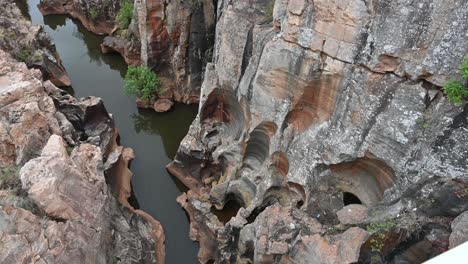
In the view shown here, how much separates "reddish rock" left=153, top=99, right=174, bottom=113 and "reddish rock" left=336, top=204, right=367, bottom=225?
1269 centimetres

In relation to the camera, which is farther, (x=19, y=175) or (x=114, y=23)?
(x=114, y=23)

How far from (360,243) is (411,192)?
1775mm

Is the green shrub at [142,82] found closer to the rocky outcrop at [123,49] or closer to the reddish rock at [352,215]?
the rocky outcrop at [123,49]

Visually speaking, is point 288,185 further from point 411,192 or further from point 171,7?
point 171,7

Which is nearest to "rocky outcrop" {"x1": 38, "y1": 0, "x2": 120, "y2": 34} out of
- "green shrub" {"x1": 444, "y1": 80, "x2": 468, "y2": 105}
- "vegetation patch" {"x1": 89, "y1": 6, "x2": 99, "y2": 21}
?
"vegetation patch" {"x1": 89, "y1": 6, "x2": 99, "y2": 21}

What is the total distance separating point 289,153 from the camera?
11742mm

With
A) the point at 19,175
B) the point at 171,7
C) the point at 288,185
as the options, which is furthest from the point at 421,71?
the point at 171,7

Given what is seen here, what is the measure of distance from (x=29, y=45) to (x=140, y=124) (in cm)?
695

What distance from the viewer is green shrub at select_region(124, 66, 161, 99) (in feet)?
62.8

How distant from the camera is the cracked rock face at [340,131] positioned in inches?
327

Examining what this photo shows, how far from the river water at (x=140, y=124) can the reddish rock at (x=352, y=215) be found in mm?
6078

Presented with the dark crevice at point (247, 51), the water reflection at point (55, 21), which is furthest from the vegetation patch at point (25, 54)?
the dark crevice at point (247, 51)

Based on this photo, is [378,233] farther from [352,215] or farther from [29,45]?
Answer: [29,45]

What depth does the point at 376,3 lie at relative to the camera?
353 inches
